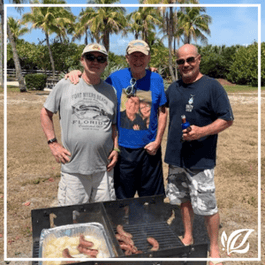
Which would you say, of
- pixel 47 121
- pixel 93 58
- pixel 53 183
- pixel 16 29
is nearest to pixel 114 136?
pixel 47 121

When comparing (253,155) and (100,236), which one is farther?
(253,155)

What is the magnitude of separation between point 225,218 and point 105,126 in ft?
7.80

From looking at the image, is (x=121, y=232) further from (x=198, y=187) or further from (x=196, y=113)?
(x=196, y=113)

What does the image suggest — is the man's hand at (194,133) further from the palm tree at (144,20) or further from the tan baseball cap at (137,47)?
the palm tree at (144,20)

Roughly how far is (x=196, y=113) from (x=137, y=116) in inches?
24.7

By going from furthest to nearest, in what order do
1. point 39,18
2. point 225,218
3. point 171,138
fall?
point 39,18
point 225,218
point 171,138

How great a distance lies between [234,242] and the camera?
3.53 m

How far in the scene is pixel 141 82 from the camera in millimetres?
3096

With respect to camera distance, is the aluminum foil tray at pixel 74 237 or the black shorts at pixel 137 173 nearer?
the aluminum foil tray at pixel 74 237

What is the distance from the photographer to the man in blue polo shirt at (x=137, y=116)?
307 cm

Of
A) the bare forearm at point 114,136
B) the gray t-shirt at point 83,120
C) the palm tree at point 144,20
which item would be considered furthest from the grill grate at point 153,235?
the palm tree at point 144,20

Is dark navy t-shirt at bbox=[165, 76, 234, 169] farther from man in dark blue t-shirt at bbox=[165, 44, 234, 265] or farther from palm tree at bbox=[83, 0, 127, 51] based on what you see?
palm tree at bbox=[83, 0, 127, 51]

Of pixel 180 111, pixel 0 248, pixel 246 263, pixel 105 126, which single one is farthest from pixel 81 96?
pixel 246 263

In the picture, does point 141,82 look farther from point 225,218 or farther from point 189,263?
point 225,218
